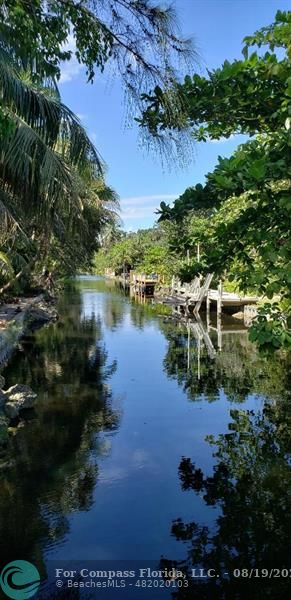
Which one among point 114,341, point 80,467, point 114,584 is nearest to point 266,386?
point 80,467

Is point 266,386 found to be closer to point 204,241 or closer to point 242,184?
point 204,241

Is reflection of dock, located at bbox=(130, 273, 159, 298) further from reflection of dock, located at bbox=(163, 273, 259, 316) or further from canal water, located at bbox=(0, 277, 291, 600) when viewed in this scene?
canal water, located at bbox=(0, 277, 291, 600)

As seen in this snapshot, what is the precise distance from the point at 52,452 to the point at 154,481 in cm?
202

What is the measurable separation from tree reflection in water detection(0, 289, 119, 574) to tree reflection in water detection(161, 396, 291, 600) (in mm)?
1524

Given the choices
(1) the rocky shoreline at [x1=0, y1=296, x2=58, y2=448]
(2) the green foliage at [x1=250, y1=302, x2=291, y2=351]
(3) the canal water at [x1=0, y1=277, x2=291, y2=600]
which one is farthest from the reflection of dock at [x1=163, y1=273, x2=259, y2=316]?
(2) the green foliage at [x1=250, y1=302, x2=291, y2=351]

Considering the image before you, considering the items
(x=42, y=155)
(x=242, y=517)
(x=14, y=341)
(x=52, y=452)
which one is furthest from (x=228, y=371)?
(x=42, y=155)

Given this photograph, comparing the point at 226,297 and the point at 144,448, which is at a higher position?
the point at 226,297

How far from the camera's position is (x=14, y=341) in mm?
17500

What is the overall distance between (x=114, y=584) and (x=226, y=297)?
2310 centimetres

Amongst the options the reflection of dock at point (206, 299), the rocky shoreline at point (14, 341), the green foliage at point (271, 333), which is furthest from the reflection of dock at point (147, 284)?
the green foliage at point (271, 333)

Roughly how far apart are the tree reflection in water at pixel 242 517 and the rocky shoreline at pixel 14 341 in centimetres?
364

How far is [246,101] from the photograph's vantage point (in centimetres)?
295

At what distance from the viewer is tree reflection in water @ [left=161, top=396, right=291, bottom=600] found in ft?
16.7

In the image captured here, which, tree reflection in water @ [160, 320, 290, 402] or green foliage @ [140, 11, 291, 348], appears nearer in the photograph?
green foliage @ [140, 11, 291, 348]
